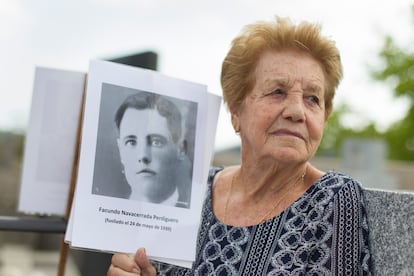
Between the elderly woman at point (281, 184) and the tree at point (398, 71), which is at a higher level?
the tree at point (398, 71)

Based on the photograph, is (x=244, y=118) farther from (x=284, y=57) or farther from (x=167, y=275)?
(x=167, y=275)

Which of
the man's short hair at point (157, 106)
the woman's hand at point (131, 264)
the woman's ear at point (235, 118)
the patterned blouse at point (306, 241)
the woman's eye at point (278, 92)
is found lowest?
the woman's hand at point (131, 264)

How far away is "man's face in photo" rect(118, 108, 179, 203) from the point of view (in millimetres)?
1806

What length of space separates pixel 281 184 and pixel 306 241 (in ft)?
0.88

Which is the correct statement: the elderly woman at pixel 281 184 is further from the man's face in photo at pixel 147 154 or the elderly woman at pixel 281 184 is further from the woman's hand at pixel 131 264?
the man's face in photo at pixel 147 154

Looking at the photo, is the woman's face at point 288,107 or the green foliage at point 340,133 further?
the green foliage at point 340,133

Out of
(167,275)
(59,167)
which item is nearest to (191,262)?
(167,275)

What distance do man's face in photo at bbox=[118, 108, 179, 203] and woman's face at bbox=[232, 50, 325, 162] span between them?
0.28 metres

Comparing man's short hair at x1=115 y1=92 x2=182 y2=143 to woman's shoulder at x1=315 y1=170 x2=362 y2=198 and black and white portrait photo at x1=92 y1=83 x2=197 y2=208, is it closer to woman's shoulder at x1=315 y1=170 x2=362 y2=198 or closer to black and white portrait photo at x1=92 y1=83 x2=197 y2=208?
black and white portrait photo at x1=92 y1=83 x2=197 y2=208

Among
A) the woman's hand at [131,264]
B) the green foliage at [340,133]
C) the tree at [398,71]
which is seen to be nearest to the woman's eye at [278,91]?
the woman's hand at [131,264]

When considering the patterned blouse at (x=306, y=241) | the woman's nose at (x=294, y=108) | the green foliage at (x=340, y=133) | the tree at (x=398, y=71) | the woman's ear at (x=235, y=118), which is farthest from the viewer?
the green foliage at (x=340, y=133)

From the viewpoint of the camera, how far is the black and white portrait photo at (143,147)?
5.85 feet

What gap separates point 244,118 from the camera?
6.70 ft

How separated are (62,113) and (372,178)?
9679 mm
